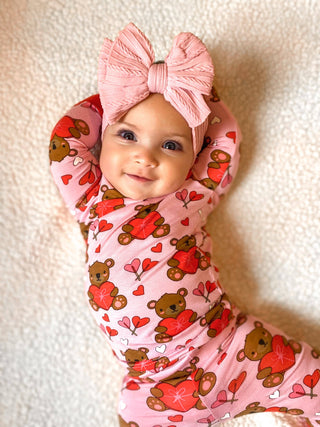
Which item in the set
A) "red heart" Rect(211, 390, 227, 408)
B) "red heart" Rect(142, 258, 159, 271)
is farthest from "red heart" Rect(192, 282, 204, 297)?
"red heart" Rect(211, 390, 227, 408)

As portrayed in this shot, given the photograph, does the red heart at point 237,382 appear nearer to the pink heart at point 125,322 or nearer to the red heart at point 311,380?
the red heart at point 311,380

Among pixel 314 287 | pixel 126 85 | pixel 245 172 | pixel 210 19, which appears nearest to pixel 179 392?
pixel 314 287

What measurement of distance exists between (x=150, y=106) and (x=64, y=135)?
215 mm

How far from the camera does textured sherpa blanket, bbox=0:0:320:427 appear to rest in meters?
1.22

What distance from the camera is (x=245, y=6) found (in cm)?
123

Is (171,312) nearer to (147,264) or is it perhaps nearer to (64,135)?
(147,264)

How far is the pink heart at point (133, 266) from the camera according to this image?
1.07 m

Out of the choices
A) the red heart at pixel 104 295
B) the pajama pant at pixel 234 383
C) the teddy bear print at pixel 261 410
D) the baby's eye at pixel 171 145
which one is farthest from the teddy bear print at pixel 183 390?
the baby's eye at pixel 171 145

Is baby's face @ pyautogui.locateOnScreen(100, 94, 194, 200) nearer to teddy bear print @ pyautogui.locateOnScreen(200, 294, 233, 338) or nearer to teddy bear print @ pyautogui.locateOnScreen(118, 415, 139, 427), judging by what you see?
teddy bear print @ pyautogui.locateOnScreen(200, 294, 233, 338)

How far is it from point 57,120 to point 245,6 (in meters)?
0.54

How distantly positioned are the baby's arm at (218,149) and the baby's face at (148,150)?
0.29 feet

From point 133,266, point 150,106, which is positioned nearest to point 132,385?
point 133,266

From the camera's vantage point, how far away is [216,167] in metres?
1.15

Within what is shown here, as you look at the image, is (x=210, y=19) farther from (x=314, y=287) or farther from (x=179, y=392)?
(x=179, y=392)
